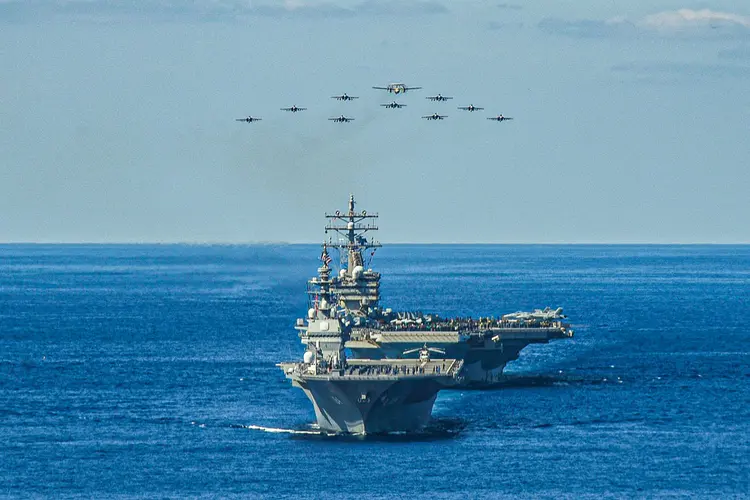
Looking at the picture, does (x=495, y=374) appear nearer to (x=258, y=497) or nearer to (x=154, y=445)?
(x=154, y=445)

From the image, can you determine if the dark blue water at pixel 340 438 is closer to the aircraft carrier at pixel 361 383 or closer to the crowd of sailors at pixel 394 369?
the aircraft carrier at pixel 361 383

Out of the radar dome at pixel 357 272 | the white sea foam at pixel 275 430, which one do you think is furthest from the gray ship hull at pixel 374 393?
the radar dome at pixel 357 272

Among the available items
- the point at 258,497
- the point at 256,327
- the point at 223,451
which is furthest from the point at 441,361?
the point at 256,327

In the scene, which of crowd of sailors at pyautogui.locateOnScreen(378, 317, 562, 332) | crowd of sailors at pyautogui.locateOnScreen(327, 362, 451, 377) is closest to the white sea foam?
crowd of sailors at pyautogui.locateOnScreen(327, 362, 451, 377)

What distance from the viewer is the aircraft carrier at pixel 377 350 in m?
81.6

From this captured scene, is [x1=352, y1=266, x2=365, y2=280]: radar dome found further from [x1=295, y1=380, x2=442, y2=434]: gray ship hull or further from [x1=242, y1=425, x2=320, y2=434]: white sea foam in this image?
[x1=295, y1=380, x2=442, y2=434]: gray ship hull

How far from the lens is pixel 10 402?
97.6m

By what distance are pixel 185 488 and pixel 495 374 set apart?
→ 4223cm

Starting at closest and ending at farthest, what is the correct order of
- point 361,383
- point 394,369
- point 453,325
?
point 361,383 < point 394,369 < point 453,325

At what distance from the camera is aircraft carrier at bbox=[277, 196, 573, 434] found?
81.6m

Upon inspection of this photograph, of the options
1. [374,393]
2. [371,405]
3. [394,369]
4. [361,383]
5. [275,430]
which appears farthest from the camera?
[275,430]

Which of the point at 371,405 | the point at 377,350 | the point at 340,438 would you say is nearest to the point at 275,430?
the point at 340,438

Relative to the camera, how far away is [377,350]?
9975cm

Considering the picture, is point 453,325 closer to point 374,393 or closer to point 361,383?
point 374,393
